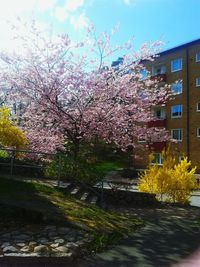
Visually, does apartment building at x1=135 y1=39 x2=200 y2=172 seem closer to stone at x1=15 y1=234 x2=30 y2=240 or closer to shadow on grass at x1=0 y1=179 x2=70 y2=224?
shadow on grass at x1=0 y1=179 x2=70 y2=224

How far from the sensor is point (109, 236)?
862 cm

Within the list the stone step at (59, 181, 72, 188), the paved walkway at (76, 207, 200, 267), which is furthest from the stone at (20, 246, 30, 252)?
the stone step at (59, 181, 72, 188)

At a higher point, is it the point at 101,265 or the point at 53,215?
the point at 53,215

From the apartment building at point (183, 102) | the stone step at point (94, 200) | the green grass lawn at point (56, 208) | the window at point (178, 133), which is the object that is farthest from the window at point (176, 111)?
the green grass lawn at point (56, 208)

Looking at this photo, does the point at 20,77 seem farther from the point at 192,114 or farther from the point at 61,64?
the point at 192,114

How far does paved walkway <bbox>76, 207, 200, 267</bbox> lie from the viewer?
7.01m

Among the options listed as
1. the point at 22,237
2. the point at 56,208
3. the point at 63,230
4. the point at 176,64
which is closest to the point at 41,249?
the point at 22,237

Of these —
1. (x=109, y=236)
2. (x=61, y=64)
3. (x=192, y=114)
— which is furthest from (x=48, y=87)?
(x=192, y=114)

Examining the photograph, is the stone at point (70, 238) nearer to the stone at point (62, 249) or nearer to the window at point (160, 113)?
the stone at point (62, 249)

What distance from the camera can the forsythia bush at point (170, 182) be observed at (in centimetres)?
1669

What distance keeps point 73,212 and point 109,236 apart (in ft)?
5.41

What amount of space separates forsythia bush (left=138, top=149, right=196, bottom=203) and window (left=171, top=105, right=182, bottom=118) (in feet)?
84.5

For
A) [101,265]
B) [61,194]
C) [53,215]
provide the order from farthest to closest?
1. [61,194]
2. [53,215]
3. [101,265]

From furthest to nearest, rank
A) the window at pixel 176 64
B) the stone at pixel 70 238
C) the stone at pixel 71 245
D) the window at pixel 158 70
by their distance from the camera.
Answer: the window at pixel 158 70 → the window at pixel 176 64 → the stone at pixel 70 238 → the stone at pixel 71 245
